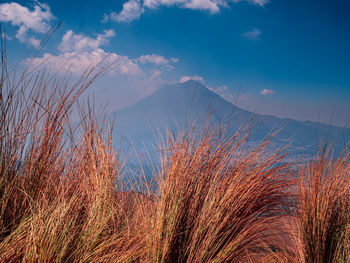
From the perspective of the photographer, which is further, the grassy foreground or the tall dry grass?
the tall dry grass

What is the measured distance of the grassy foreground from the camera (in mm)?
1069

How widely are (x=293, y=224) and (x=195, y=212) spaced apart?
3.47 feet

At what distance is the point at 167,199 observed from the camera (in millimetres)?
1230

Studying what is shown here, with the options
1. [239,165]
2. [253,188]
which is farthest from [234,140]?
[253,188]

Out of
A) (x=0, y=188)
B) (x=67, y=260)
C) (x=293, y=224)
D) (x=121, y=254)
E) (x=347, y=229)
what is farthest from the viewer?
(x=293, y=224)

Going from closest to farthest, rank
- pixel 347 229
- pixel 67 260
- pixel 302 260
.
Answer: pixel 67 260 → pixel 347 229 → pixel 302 260

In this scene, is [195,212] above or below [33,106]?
below

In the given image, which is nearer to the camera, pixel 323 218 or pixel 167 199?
pixel 167 199

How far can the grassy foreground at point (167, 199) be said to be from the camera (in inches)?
42.1

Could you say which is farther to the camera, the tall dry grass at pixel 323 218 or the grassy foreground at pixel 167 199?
the tall dry grass at pixel 323 218

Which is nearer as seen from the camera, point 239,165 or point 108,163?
point 239,165

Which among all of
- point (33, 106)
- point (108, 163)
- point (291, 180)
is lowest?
point (108, 163)

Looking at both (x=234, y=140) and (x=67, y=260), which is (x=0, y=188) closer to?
(x=67, y=260)

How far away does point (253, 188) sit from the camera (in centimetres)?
138
